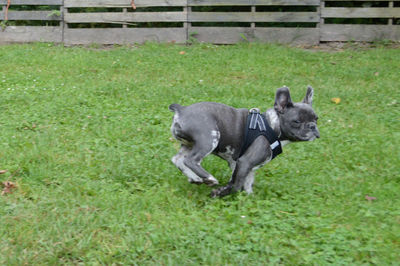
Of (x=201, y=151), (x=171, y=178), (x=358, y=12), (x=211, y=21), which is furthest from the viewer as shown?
(x=211, y=21)

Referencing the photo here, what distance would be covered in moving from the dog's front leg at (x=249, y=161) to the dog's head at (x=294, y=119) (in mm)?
267

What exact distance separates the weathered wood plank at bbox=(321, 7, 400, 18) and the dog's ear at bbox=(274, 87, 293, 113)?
9773 millimetres

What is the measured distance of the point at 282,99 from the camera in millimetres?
4738

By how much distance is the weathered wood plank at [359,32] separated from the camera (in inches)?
534

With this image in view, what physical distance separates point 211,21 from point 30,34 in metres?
5.39

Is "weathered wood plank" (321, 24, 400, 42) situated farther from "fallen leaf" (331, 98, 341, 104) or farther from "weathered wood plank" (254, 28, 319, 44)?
"fallen leaf" (331, 98, 341, 104)

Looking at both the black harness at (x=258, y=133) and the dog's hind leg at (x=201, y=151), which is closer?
the dog's hind leg at (x=201, y=151)

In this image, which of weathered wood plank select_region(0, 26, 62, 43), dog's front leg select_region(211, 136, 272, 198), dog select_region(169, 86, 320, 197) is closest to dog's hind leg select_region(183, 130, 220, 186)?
dog select_region(169, 86, 320, 197)

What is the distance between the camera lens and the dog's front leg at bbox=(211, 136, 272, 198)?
4.71 meters

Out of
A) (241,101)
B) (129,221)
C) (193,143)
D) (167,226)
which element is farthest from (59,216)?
(241,101)

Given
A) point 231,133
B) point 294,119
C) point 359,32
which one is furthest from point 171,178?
point 359,32

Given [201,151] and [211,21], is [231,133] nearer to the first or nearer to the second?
[201,151]

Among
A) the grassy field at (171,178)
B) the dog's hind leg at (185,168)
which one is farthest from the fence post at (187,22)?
the dog's hind leg at (185,168)

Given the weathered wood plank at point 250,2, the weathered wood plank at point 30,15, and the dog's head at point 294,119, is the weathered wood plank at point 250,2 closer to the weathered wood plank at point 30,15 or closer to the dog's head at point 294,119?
the weathered wood plank at point 30,15
